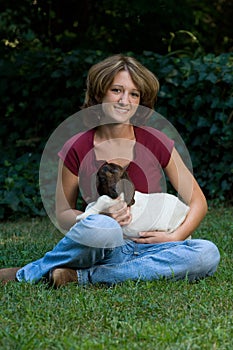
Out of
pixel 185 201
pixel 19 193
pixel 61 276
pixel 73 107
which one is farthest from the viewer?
pixel 73 107

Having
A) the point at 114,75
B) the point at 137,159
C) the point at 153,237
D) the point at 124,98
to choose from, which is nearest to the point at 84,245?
the point at 153,237

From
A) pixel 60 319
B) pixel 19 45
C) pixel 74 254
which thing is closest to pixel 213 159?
pixel 19 45

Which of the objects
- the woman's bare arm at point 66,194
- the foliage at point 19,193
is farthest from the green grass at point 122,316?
the foliage at point 19,193

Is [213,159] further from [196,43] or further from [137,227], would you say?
[137,227]

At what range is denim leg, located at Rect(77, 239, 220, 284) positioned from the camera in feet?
12.5

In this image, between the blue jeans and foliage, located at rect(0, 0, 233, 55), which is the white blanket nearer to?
the blue jeans

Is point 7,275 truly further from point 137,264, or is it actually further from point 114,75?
point 114,75

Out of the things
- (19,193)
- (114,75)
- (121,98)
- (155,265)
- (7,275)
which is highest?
(114,75)

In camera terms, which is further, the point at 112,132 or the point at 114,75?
the point at 112,132

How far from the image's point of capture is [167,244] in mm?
3895

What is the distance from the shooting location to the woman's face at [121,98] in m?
4.00

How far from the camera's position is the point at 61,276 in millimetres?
3707

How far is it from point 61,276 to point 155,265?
51 centimetres

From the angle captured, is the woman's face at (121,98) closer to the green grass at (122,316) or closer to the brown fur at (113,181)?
the brown fur at (113,181)
